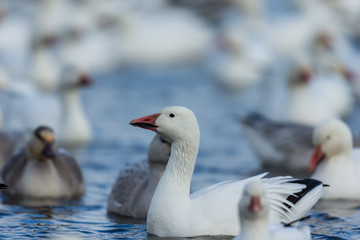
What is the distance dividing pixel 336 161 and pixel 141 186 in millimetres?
2515

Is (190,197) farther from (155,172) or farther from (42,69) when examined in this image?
(42,69)

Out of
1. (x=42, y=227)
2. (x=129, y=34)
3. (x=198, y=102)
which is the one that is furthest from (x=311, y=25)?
(x=42, y=227)

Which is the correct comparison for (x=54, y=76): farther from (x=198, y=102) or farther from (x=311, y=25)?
(x=311, y=25)

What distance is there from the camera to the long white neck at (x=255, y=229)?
629 centimetres

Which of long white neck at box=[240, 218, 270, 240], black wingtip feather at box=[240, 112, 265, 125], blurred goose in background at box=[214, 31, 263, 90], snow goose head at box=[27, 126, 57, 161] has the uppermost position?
blurred goose in background at box=[214, 31, 263, 90]

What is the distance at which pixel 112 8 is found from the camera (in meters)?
27.4

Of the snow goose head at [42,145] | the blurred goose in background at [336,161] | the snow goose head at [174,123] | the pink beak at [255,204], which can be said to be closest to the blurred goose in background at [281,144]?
the blurred goose in background at [336,161]

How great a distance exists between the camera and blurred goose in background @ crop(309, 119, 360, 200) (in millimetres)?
9695

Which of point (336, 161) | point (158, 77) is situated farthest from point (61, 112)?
point (158, 77)

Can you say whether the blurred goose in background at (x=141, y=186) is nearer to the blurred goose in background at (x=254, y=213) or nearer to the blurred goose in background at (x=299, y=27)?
the blurred goose in background at (x=254, y=213)

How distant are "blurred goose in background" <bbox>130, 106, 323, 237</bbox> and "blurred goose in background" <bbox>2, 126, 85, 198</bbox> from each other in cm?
242

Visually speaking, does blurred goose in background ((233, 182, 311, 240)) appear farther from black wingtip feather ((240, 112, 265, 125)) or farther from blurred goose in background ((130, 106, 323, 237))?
black wingtip feather ((240, 112, 265, 125))

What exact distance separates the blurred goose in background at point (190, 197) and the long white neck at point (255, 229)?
3.16 feet

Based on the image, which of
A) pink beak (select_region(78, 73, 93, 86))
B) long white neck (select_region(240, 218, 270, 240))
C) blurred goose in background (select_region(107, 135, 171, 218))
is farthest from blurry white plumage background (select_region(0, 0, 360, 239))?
long white neck (select_region(240, 218, 270, 240))
